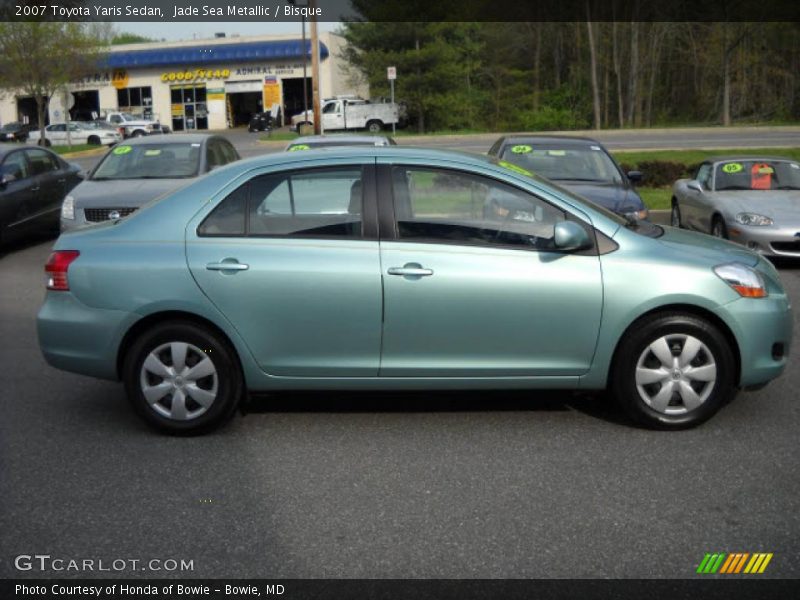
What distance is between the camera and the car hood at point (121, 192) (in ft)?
38.5

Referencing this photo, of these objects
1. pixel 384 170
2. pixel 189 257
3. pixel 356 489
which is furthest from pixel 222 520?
pixel 384 170

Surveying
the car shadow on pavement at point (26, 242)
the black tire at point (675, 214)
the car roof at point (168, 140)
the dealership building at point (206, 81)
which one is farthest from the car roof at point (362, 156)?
the dealership building at point (206, 81)

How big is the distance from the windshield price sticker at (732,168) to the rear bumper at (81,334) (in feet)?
31.8

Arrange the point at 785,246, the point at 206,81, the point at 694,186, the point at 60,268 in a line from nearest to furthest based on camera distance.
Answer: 1. the point at 60,268
2. the point at 785,246
3. the point at 694,186
4. the point at 206,81

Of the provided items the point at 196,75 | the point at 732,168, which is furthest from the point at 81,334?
the point at 196,75

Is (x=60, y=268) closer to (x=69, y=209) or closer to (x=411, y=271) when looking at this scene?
(x=411, y=271)

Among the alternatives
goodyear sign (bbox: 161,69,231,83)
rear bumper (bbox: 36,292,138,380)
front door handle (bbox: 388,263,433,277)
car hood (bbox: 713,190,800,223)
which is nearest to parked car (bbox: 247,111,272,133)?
goodyear sign (bbox: 161,69,231,83)

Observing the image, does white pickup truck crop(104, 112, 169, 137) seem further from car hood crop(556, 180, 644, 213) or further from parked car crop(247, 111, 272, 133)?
car hood crop(556, 180, 644, 213)

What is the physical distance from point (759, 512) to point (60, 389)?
4.72 m

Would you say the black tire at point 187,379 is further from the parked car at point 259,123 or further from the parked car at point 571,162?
the parked car at point 259,123

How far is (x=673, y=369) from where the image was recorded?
18.2ft

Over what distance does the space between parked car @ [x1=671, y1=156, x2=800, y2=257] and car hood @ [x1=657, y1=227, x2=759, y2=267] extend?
5.61m

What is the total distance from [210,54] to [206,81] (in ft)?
6.61

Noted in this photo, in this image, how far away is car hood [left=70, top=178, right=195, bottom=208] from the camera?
38.5 ft
